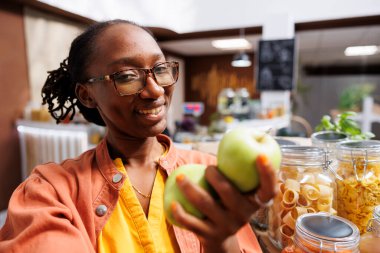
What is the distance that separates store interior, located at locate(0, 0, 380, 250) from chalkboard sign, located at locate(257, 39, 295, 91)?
0.8 inches

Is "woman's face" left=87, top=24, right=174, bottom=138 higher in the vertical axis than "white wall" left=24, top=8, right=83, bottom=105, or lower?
lower

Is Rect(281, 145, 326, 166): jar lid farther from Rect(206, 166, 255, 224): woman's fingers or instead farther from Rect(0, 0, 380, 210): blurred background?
Rect(0, 0, 380, 210): blurred background

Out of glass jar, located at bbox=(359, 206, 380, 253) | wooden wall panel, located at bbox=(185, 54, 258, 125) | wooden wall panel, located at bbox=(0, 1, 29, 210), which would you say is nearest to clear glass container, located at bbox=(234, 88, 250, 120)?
wooden wall panel, located at bbox=(185, 54, 258, 125)

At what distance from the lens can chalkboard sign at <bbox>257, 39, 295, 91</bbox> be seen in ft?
13.6

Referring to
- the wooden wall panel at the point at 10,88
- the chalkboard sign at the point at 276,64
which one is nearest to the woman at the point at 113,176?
the wooden wall panel at the point at 10,88

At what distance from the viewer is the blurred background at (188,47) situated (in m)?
3.13

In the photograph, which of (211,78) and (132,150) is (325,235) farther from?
(211,78)

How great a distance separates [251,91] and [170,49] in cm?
235

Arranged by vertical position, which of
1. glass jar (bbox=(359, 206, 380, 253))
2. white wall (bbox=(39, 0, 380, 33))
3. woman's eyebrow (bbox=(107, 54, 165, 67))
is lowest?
glass jar (bbox=(359, 206, 380, 253))

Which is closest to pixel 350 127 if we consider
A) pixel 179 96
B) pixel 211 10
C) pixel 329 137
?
pixel 329 137

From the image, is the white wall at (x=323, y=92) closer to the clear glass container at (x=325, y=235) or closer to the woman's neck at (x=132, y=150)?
the woman's neck at (x=132, y=150)

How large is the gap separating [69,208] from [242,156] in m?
0.50

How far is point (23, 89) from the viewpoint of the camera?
11.2 ft

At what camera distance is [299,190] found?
0.71 m
